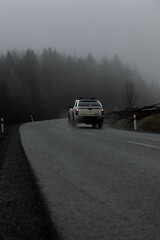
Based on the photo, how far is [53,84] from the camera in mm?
100500

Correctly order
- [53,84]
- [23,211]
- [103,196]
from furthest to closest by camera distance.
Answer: [53,84] < [103,196] < [23,211]

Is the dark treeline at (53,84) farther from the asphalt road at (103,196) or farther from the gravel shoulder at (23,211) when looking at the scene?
the gravel shoulder at (23,211)

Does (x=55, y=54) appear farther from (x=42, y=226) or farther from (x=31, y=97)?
(x=42, y=226)

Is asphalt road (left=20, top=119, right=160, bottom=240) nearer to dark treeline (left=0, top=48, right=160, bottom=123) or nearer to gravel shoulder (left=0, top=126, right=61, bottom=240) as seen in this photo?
gravel shoulder (left=0, top=126, right=61, bottom=240)

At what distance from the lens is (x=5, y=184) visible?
488 cm

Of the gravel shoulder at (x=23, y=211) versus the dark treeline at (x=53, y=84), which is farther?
the dark treeline at (x=53, y=84)

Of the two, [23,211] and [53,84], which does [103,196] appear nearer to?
[23,211]

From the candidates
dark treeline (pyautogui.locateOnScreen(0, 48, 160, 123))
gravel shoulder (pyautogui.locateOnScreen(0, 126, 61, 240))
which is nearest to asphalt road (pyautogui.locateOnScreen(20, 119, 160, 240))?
gravel shoulder (pyautogui.locateOnScreen(0, 126, 61, 240))

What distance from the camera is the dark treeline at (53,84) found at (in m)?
73.0

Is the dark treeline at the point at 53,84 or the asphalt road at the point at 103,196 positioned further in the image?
the dark treeline at the point at 53,84

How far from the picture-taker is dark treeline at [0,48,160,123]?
73.0 metres

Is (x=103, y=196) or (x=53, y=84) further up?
(x=103, y=196)

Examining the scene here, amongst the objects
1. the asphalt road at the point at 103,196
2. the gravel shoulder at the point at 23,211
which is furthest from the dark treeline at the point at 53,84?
the gravel shoulder at the point at 23,211

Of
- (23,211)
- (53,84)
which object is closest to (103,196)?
(23,211)
